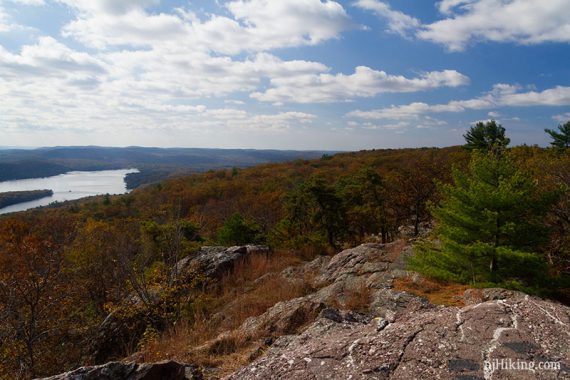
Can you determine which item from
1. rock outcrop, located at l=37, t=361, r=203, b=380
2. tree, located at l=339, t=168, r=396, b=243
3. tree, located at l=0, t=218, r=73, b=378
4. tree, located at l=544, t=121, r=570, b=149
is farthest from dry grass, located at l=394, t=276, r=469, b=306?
tree, located at l=544, t=121, r=570, b=149

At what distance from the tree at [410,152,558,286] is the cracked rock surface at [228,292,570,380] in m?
4.04

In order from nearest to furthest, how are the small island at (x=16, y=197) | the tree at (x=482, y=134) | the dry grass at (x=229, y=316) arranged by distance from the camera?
the dry grass at (x=229, y=316) → the tree at (x=482, y=134) → the small island at (x=16, y=197)

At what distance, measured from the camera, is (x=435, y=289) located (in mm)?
9367

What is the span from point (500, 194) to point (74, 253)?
66.1ft

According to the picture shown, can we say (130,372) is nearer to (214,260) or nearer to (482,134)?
(214,260)

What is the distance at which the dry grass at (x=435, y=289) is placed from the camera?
8170 mm

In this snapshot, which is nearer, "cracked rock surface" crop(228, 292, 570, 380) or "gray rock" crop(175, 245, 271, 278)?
"cracked rock surface" crop(228, 292, 570, 380)

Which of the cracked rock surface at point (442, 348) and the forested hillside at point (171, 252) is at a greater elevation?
the cracked rock surface at point (442, 348)

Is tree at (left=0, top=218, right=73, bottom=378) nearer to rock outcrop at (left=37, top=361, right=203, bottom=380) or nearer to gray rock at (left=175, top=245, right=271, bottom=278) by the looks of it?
Result: gray rock at (left=175, top=245, right=271, bottom=278)

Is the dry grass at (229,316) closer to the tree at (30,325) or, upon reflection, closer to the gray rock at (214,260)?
the gray rock at (214,260)

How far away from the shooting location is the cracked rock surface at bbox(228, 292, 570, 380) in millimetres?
3873

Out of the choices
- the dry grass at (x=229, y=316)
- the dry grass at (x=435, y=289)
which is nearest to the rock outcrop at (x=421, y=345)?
the dry grass at (x=229, y=316)

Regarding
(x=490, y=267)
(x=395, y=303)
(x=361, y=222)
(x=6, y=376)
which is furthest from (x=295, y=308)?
(x=361, y=222)

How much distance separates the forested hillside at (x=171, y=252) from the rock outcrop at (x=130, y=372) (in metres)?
2.74
